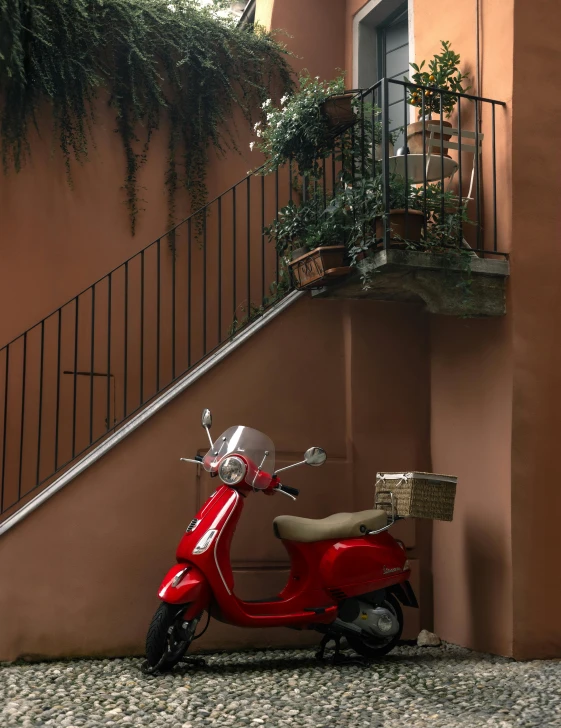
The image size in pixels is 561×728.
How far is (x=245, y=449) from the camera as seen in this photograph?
4793 millimetres

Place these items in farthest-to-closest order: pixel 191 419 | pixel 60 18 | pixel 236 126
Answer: pixel 236 126
pixel 60 18
pixel 191 419

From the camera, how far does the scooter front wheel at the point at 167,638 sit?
14.4ft

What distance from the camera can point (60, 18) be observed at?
262 inches

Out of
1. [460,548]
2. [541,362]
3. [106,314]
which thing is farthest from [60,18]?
[460,548]

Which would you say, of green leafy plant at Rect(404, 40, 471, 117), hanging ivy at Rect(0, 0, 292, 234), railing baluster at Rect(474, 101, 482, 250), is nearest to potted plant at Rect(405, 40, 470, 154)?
green leafy plant at Rect(404, 40, 471, 117)

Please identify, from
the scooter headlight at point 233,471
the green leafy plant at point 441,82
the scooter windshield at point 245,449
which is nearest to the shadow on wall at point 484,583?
the scooter windshield at point 245,449

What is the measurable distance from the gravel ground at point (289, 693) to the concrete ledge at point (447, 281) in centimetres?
212

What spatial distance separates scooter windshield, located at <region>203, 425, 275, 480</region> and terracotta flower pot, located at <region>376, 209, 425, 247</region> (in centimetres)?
139

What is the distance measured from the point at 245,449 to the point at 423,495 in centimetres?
109

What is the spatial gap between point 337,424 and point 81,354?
224 cm

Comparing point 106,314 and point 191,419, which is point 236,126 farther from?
point 191,419

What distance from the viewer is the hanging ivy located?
21.6 ft

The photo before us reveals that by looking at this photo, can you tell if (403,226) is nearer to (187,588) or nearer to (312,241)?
(312,241)

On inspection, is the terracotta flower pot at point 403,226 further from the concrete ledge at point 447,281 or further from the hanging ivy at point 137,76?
the hanging ivy at point 137,76
